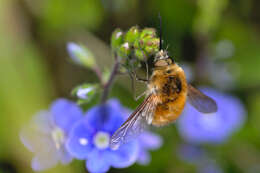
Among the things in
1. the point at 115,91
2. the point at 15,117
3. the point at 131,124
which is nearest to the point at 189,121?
the point at 115,91

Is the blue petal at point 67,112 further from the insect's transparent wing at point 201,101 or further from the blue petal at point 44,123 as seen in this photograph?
the insect's transparent wing at point 201,101

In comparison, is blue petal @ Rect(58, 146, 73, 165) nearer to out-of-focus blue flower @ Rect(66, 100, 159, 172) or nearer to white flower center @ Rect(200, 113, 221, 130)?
out-of-focus blue flower @ Rect(66, 100, 159, 172)

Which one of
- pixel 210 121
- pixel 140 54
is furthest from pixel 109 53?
pixel 140 54

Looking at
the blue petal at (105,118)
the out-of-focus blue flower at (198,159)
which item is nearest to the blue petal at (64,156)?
the blue petal at (105,118)

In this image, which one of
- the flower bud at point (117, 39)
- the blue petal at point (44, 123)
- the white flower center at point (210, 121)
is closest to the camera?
the flower bud at point (117, 39)

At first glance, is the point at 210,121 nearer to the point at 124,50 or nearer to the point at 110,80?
the point at 110,80
